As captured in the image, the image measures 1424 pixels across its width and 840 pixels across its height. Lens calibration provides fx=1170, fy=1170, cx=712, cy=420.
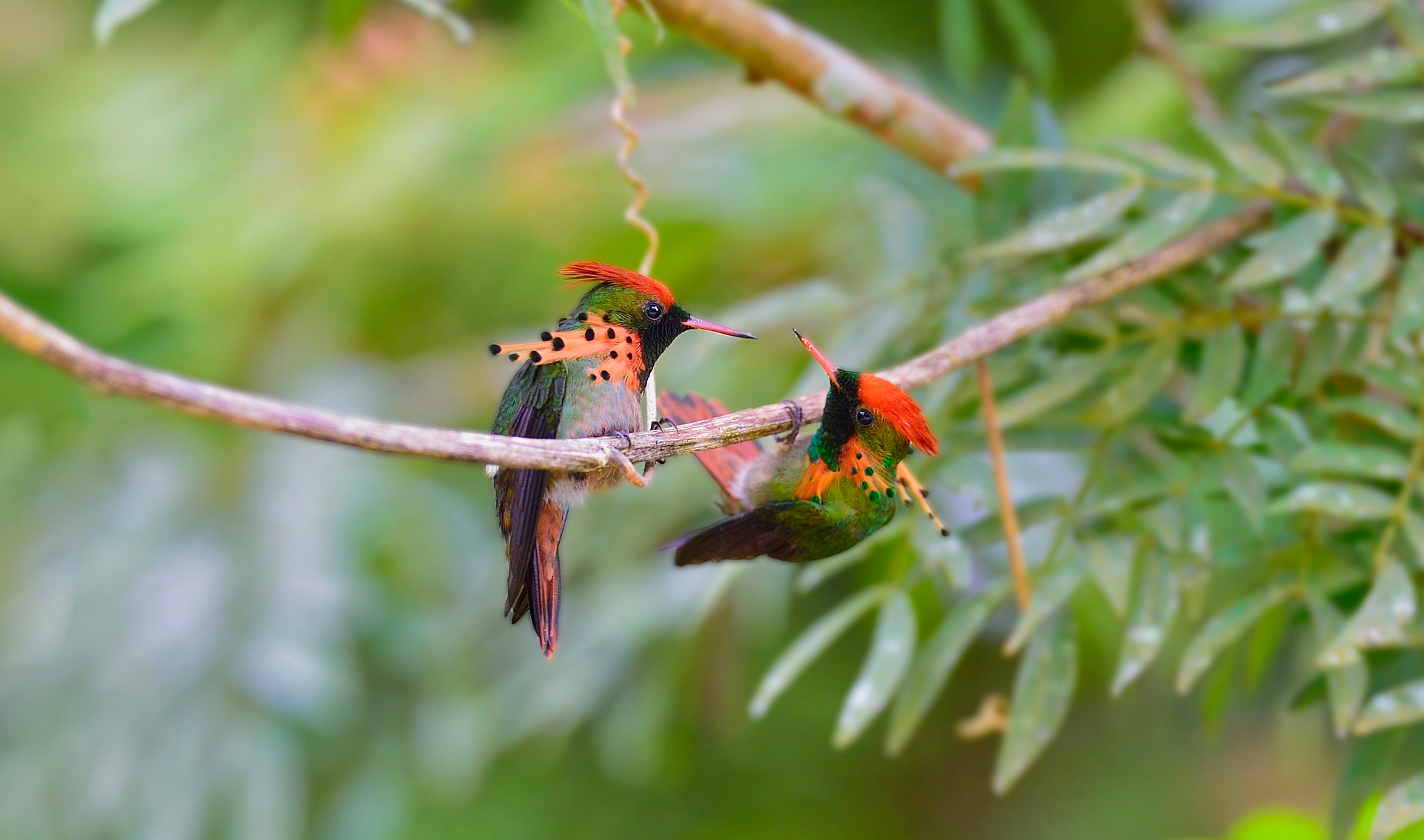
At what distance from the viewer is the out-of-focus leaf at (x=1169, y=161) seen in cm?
106

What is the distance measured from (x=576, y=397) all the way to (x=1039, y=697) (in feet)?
1.99

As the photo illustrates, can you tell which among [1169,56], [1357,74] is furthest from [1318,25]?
[1169,56]

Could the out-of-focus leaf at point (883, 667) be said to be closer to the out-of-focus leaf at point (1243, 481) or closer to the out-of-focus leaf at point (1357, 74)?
the out-of-focus leaf at point (1243, 481)

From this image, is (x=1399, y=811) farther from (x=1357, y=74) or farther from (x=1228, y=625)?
(x=1357, y=74)

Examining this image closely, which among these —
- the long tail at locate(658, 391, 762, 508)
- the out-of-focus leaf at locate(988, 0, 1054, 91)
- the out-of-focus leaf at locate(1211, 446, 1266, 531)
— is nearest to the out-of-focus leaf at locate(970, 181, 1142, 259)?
the out-of-focus leaf at locate(1211, 446, 1266, 531)

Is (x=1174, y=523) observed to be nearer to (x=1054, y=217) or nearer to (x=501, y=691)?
(x=1054, y=217)

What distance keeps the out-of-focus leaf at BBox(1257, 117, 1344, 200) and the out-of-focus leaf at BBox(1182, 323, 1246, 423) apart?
14cm

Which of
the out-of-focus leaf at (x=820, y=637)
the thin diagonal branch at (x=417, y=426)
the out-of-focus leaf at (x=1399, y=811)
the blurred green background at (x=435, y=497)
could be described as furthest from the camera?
the blurred green background at (x=435, y=497)

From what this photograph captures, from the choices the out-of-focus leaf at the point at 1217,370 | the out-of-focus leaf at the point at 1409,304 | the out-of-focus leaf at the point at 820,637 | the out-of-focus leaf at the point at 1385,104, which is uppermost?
the out-of-focus leaf at the point at 1385,104

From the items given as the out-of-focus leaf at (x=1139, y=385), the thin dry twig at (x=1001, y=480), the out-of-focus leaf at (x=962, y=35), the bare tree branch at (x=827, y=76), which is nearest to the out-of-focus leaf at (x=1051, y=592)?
the thin dry twig at (x=1001, y=480)

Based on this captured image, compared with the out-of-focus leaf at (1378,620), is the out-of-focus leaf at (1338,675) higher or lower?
lower

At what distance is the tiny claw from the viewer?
2.04 feet

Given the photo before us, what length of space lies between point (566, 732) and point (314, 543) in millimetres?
626

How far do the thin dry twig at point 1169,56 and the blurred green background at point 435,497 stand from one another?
0.37 meters
